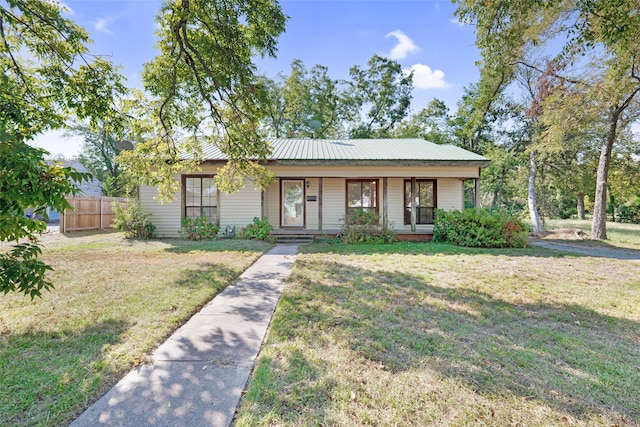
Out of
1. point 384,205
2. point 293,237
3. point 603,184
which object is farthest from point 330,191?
point 603,184

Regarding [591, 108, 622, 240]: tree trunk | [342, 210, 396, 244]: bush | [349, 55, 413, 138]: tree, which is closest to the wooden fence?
[342, 210, 396, 244]: bush

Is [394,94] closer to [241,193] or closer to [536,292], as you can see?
[241,193]

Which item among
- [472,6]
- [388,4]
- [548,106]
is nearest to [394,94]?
[548,106]

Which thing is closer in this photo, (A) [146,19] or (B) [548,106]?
(A) [146,19]

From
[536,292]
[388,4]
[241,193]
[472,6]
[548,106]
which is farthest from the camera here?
[548,106]

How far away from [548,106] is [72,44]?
16.4 meters

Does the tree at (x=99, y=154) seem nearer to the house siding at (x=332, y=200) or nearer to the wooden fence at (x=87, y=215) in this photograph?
the wooden fence at (x=87, y=215)

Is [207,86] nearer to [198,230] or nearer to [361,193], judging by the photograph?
[198,230]

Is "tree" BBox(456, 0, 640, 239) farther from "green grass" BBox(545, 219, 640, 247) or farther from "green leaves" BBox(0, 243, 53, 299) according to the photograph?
"green leaves" BBox(0, 243, 53, 299)

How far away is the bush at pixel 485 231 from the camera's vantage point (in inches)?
385

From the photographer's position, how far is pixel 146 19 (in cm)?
674

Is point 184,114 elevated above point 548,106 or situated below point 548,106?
below

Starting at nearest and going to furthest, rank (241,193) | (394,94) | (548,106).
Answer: (241,193) → (548,106) → (394,94)

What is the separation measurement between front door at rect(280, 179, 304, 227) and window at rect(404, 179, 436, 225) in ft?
15.3
